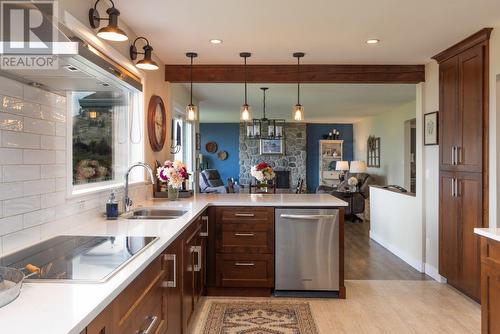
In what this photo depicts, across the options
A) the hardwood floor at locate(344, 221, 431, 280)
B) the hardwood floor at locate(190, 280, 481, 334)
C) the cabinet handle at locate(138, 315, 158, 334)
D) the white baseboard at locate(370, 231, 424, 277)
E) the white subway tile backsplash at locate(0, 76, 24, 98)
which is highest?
the white subway tile backsplash at locate(0, 76, 24, 98)

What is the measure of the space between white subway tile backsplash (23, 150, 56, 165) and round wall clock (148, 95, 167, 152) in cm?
177

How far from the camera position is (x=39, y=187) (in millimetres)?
1972

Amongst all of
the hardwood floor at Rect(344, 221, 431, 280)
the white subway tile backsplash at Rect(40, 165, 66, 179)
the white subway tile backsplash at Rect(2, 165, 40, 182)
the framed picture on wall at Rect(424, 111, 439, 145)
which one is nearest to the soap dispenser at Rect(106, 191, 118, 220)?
the white subway tile backsplash at Rect(40, 165, 66, 179)

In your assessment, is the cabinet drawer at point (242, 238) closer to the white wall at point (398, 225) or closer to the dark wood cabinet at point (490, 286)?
the dark wood cabinet at point (490, 286)

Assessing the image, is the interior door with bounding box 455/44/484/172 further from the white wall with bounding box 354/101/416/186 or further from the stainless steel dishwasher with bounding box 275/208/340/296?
the white wall with bounding box 354/101/416/186

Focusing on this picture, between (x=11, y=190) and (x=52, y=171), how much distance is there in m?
0.35

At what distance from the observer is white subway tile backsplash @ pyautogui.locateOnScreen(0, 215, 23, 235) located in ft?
5.52

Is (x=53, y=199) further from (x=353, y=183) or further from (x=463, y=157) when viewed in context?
(x=353, y=183)

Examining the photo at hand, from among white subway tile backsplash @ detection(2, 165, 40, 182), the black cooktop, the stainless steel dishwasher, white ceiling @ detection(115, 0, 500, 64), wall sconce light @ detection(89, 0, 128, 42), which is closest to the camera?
the black cooktop

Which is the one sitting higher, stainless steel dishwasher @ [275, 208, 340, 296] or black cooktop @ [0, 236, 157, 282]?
black cooktop @ [0, 236, 157, 282]

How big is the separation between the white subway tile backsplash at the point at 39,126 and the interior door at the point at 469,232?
3255 mm

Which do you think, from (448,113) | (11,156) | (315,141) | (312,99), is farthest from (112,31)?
(315,141)

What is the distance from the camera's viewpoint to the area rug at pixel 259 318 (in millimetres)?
2930

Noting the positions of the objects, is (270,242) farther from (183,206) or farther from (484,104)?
(484,104)
